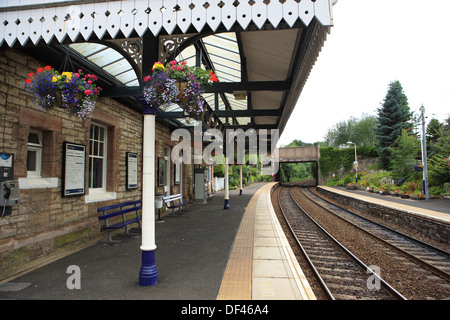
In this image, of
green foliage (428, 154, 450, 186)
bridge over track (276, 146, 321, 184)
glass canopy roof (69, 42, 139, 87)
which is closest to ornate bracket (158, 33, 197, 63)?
glass canopy roof (69, 42, 139, 87)

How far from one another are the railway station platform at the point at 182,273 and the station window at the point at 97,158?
1.39m

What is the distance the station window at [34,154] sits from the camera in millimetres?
4695

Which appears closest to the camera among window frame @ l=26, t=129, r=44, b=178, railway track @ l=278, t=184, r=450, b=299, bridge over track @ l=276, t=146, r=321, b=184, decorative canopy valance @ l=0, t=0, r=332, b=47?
decorative canopy valance @ l=0, t=0, r=332, b=47

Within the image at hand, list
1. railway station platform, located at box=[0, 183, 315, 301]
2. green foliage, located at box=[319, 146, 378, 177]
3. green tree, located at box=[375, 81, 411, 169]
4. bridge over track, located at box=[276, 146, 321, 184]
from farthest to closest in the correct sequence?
bridge over track, located at box=[276, 146, 321, 184] < green foliage, located at box=[319, 146, 378, 177] < green tree, located at box=[375, 81, 411, 169] < railway station platform, located at box=[0, 183, 315, 301]

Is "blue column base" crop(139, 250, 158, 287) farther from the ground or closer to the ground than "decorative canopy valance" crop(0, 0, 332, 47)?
closer to the ground

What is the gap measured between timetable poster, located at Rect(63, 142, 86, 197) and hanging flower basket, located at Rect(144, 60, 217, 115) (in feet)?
9.08

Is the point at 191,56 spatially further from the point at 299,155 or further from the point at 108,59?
the point at 299,155

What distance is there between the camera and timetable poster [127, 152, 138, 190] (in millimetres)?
7380

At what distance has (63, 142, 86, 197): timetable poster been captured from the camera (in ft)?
16.9

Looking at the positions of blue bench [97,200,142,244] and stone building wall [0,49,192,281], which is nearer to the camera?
stone building wall [0,49,192,281]

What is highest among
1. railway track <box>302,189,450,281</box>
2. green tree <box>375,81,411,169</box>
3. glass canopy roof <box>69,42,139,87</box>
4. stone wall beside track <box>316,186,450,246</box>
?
green tree <box>375,81,411,169</box>

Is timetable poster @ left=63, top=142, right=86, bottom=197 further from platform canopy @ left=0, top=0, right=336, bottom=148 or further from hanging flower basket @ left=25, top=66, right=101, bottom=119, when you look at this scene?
hanging flower basket @ left=25, top=66, right=101, bottom=119

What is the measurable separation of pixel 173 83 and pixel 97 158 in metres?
4.23

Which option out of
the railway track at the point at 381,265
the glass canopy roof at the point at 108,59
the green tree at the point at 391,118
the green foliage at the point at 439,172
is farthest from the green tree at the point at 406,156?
the glass canopy roof at the point at 108,59
